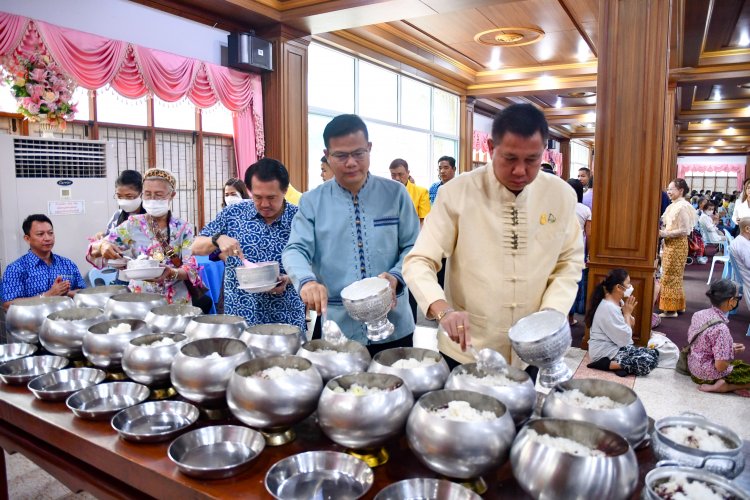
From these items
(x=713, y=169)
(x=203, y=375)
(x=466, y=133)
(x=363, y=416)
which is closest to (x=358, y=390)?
(x=363, y=416)

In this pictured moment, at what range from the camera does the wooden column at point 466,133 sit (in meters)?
9.70

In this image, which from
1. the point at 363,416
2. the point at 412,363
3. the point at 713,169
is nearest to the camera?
the point at 363,416

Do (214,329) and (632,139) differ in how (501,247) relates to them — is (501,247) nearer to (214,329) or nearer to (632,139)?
(214,329)

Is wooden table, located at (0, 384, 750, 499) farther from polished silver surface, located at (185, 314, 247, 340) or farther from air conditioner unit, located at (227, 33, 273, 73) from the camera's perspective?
air conditioner unit, located at (227, 33, 273, 73)

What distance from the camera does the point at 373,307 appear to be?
4.70 ft

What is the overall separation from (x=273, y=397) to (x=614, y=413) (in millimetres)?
649

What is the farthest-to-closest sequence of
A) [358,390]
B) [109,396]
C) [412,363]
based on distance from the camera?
[109,396] → [412,363] → [358,390]

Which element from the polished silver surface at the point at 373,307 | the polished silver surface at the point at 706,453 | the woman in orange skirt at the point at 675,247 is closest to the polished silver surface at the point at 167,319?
the polished silver surface at the point at 373,307

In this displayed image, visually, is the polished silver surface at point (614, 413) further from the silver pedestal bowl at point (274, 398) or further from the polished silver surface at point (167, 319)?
the polished silver surface at point (167, 319)

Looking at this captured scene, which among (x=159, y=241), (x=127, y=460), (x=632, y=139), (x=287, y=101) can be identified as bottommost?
(x=127, y=460)

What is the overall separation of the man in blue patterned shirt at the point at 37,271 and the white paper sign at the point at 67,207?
495 millimetres

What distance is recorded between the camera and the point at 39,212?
3.50 m

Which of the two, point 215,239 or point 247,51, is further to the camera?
point 247,51

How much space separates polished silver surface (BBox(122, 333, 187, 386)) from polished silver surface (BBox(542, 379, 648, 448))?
0.87 meters
